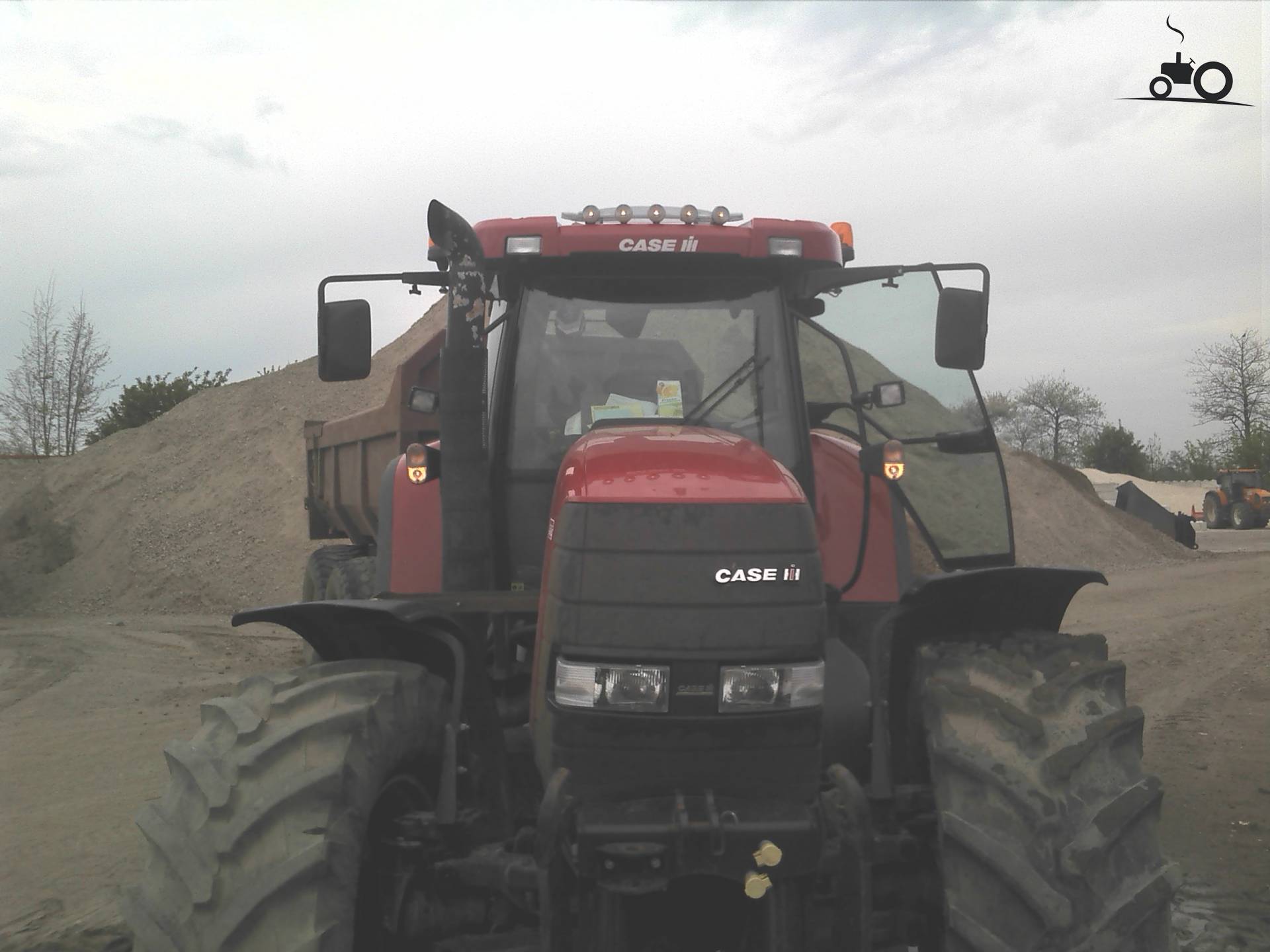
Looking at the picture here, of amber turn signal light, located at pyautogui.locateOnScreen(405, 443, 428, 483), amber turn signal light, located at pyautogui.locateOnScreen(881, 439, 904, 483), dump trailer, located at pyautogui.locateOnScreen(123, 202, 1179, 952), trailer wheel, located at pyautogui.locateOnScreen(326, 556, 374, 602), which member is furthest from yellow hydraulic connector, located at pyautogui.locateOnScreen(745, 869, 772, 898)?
trailer wheel, located at pyautogui.locateOnScreen(326, 556, 374, 602)

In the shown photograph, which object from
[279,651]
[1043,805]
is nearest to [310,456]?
[279,651]

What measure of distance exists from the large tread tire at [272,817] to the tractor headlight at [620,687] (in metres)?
0.56

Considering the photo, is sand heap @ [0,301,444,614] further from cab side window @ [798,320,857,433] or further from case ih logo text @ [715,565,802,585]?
case ih logo text @ [715,565,802,585]

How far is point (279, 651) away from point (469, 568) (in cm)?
853

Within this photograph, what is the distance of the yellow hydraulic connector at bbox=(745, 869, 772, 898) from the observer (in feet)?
8.50

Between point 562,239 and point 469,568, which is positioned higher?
point 562,239

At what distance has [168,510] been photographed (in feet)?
70.7

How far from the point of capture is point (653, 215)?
3.99 meters

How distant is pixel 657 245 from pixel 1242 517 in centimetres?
3601

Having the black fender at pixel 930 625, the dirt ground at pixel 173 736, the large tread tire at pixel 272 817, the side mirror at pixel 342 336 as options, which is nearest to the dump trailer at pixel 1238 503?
the dirt ground at pixel 173 736

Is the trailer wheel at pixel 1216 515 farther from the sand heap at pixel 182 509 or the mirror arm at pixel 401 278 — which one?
the mirror arm at pixel 401 278

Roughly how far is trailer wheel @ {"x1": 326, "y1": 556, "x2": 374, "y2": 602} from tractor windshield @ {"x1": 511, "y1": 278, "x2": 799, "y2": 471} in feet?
12.6

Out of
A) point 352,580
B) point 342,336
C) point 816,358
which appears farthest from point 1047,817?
point 352,580

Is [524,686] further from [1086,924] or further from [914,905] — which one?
[1086,924]
